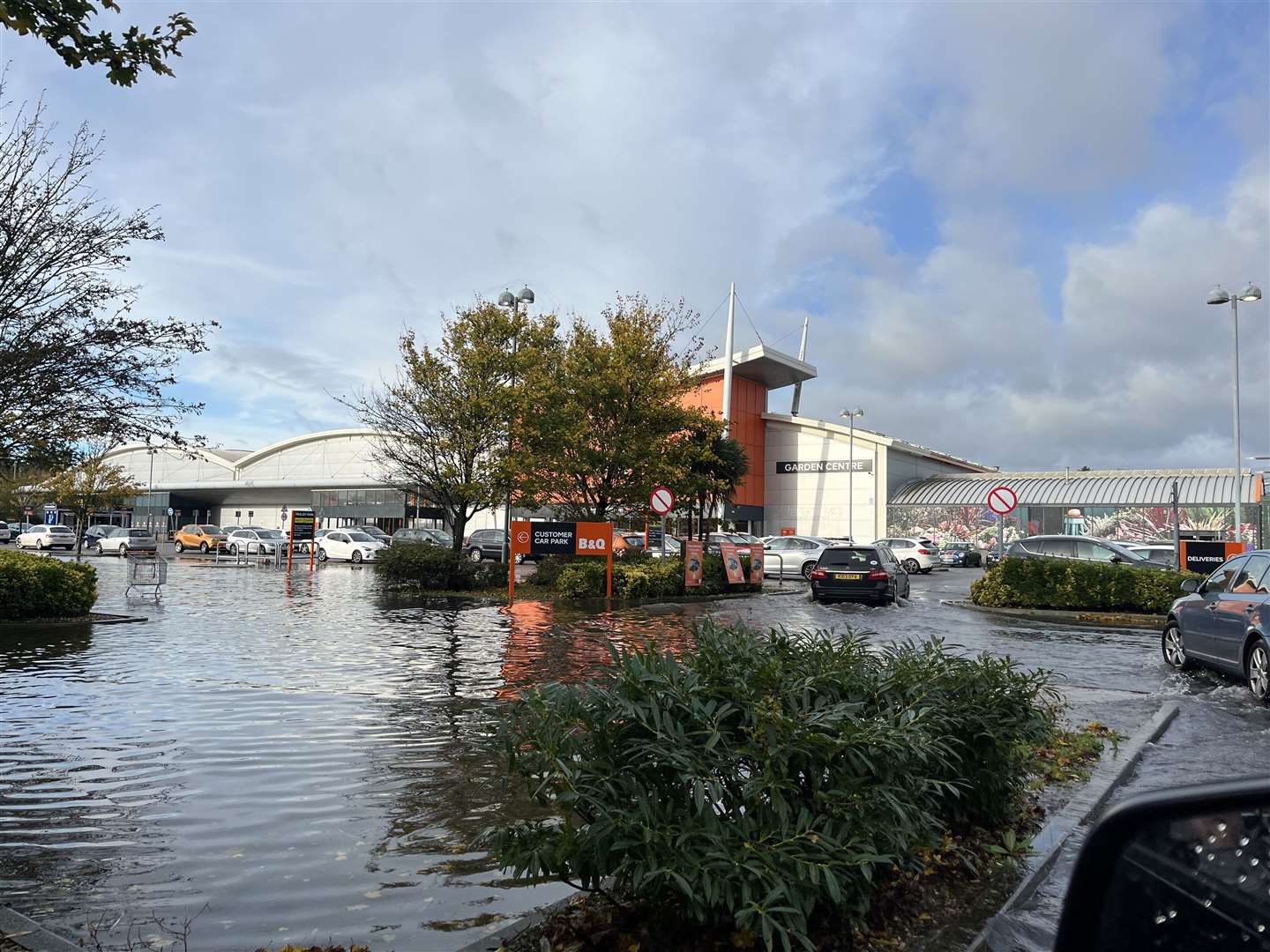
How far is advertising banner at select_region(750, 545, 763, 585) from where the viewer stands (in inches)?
1056

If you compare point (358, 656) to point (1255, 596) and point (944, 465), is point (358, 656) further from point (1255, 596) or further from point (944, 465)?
point (944, 465)

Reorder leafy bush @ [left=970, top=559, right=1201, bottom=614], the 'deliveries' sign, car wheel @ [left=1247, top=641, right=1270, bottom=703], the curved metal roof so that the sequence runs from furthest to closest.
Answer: the 'deliveries' sign < the curved metal roof < leafy bush @ [left=970, top=559, right=1201, bottom=614] < car wheel @ [left=1247, top=641, right=1270, bottom=703]

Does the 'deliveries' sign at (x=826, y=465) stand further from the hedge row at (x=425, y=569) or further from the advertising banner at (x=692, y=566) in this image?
the hedge row at (x=425, y=569)

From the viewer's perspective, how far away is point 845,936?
3.38 m

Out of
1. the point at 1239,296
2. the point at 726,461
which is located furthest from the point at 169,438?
the point at 1239,296

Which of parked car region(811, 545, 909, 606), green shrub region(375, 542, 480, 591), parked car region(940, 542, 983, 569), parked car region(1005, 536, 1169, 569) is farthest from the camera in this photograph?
parked car region(940, 542, 983, 569)

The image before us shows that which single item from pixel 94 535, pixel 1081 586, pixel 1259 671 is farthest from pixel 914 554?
pixel 94 535

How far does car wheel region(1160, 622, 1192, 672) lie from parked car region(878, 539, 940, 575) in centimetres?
2853

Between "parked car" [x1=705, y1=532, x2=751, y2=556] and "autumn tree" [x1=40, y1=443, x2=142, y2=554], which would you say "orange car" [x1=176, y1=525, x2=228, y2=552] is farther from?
"parked car" [x1=705, y1=532, x2=751, y2=556]

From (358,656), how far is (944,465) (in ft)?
215

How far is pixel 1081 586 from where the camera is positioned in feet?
66.4

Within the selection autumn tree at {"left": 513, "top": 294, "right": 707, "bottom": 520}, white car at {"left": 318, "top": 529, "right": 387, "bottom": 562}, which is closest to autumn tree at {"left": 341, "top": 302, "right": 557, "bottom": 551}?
autumn tree at {"left": 513, "top": 294, "right": 707, "bottom": 520}

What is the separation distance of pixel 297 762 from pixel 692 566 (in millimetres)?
18136

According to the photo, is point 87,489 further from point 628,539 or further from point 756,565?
point 756,565
